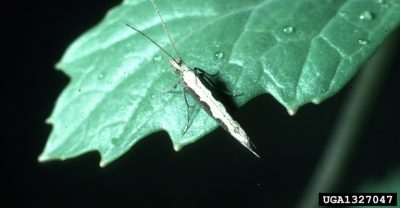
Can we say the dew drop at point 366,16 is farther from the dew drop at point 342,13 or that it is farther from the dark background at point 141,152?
the dark background at point 141,152

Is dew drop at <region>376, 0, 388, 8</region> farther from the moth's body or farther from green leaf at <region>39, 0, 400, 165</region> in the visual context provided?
the moth's body

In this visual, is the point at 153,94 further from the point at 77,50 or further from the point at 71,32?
the point at 71,32

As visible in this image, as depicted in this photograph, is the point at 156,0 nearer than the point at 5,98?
Yes

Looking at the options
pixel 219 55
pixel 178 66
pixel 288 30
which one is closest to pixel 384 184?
pixel 288 30

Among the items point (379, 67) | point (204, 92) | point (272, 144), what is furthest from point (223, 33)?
point (272, 144)

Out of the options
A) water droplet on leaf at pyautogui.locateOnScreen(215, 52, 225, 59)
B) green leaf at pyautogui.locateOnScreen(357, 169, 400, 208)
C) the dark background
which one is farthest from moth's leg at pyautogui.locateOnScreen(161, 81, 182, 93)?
the dark background
